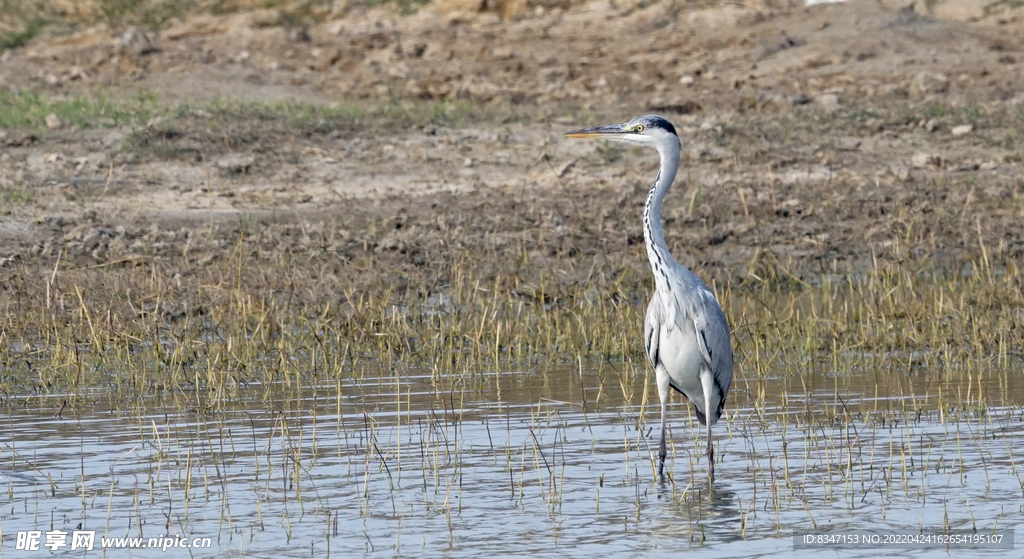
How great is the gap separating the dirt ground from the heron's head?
14.4 feet

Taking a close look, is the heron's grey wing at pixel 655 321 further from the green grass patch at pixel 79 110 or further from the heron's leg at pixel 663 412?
the green grass patch at pixel 79 110

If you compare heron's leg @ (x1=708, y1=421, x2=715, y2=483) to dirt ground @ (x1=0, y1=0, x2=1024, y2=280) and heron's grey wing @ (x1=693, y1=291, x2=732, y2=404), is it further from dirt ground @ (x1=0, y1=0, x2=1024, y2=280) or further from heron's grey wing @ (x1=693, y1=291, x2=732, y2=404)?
dirt ground @ (x1=0, y1=0, x2=1024, y2=280)

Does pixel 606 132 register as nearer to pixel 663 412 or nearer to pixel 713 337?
pixel 713 337

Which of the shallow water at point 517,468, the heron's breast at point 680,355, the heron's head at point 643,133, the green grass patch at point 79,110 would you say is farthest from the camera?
the green grass patch at point 79,110

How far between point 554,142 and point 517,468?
30.1 feet

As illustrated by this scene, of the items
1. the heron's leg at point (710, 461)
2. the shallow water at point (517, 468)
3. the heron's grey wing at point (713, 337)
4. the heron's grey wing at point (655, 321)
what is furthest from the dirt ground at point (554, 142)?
the heron's leg at point (710, 461)

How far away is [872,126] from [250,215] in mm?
6903

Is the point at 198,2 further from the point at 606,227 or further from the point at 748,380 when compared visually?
the point at 748,380

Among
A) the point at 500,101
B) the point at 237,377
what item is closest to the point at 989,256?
the point at 237,377

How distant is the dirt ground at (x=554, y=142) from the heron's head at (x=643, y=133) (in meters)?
4.38

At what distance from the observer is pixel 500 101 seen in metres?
18.3

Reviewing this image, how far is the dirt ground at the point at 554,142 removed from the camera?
514 inches

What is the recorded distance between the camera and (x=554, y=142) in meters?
16.0

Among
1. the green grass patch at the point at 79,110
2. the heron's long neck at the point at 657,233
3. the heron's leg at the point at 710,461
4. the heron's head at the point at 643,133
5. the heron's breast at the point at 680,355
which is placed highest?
the green grass patch at the point at 79,110
